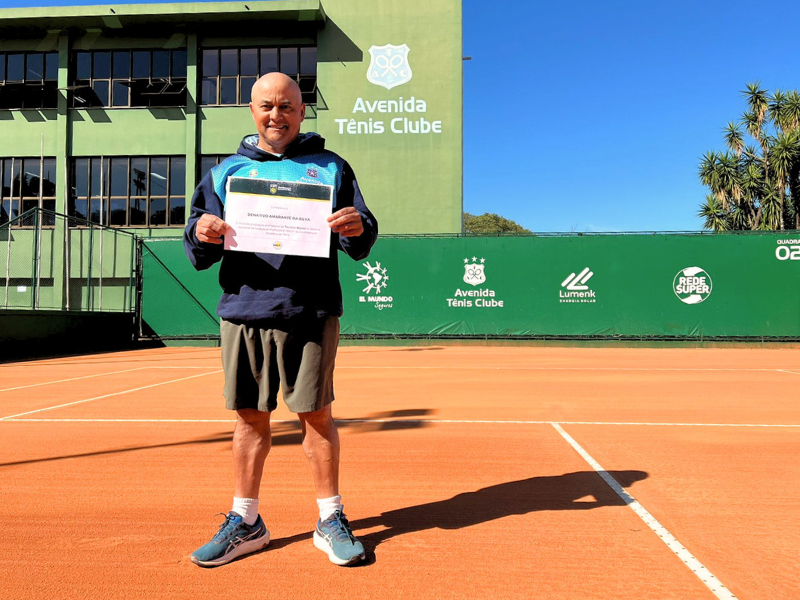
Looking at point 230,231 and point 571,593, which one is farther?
point 230,231

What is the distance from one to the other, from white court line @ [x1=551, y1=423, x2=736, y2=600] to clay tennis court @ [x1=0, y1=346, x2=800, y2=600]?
0.04 ft

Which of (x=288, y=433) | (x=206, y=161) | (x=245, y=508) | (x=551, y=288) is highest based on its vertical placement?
(x=206, y=161)

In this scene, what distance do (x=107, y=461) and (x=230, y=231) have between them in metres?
2.65

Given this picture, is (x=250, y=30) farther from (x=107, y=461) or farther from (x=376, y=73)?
(x=107, y=461)

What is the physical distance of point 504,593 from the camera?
7.51ft

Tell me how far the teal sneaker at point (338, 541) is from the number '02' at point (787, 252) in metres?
18.0

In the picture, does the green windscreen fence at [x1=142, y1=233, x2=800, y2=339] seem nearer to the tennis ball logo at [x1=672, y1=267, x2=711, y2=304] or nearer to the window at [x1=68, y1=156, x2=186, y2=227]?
the tennis ball logo at [x1=672, y1=267, x2=711, y2=304]

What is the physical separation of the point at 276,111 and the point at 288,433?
3.32 m

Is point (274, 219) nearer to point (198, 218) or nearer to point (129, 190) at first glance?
point (198, 218)

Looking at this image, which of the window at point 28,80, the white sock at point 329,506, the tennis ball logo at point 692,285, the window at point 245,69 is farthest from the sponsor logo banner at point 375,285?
the white sock at point 329,506

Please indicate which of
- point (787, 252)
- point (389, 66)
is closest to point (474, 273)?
point (787, 252)

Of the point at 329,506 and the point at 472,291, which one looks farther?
the point at 472,291

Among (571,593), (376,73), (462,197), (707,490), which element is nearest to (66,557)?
(571,593)

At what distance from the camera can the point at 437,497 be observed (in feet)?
11.4
